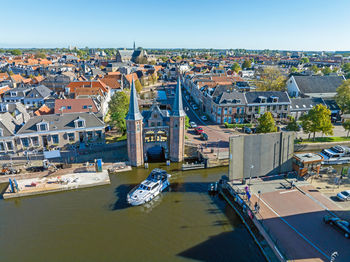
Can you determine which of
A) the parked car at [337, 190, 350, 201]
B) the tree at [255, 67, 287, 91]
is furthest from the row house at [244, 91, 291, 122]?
the parked car at [337, 190, 350, 201]

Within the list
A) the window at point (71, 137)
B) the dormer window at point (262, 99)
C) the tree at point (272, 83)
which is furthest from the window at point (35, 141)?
the tree at point (272, 83)

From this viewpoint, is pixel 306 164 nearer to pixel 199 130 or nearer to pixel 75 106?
pixel 199 130

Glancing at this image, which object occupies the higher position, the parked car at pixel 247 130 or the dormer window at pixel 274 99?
the dormer window at pixel 274 99

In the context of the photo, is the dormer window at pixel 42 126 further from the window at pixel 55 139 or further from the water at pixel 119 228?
the water at pixel 119 228

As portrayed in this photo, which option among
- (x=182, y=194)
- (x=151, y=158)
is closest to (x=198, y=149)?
(x=151, y=158)

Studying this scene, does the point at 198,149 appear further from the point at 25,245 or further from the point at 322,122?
the point at 25,245

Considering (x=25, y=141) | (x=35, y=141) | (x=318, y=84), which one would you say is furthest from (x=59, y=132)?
(x=318, y=84)
